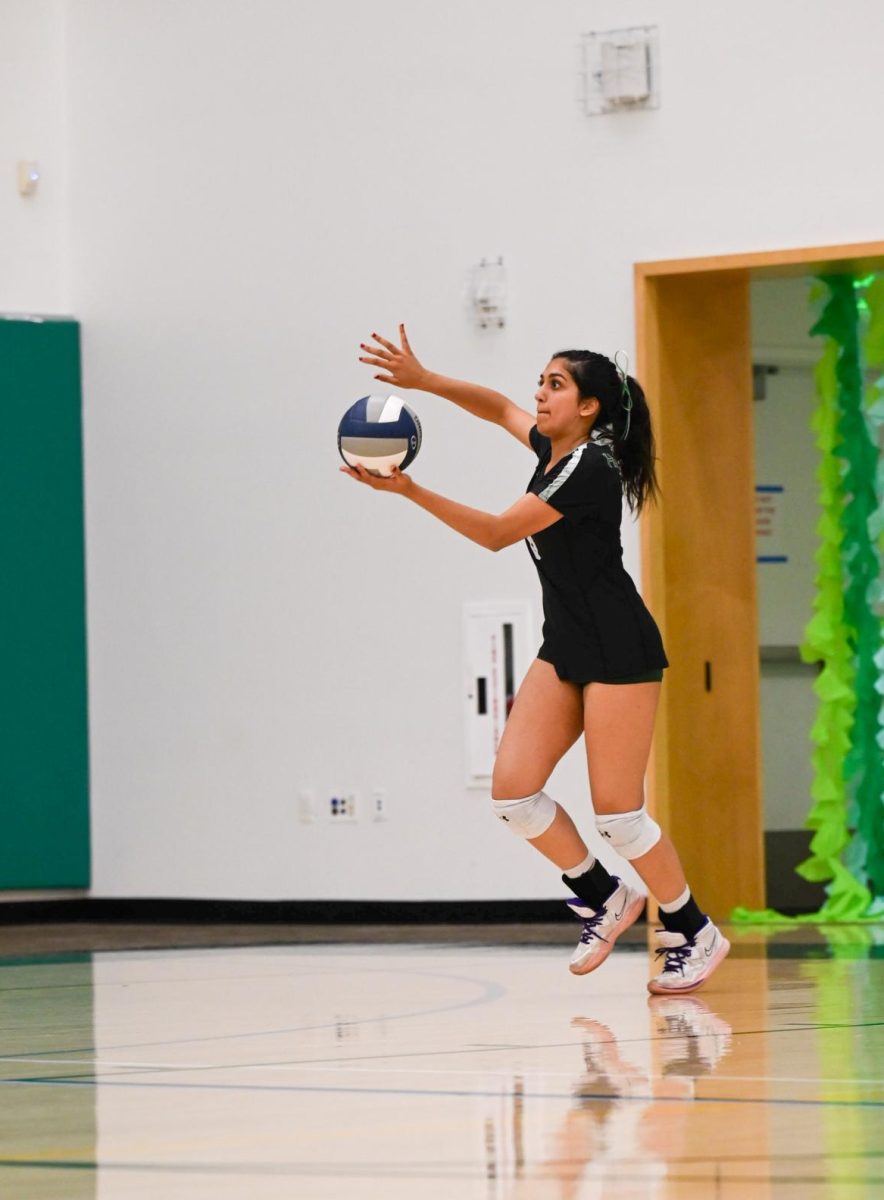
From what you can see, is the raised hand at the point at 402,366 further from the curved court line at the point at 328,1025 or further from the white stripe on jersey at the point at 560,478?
the curved court line at the point at 328,1025

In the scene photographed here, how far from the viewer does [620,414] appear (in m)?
5.62

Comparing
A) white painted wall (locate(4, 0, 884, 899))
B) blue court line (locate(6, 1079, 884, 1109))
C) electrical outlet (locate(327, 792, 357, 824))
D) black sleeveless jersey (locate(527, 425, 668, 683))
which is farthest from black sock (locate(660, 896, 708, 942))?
electrical outlet (locate(327, 792, 357, 824))

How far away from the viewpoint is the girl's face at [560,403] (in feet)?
18.1

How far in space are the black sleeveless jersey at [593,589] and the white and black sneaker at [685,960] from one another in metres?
0.73

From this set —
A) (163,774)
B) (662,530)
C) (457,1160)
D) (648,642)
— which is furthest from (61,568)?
(457,1160)

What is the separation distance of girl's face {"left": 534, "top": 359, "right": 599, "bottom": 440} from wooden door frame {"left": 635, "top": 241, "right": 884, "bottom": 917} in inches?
116

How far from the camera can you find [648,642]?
17.9ft

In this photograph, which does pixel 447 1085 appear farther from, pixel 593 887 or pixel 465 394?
pixel 465 394

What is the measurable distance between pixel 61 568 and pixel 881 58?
4.24 m

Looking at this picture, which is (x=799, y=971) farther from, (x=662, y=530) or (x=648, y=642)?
(x=662, y=530)

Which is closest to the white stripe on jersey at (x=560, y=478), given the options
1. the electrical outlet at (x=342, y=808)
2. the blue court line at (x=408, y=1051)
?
the blue court line at (x=408, y=1051)

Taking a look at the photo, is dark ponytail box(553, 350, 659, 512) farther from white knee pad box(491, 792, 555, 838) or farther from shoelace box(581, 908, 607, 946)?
shoelace box(581, 908, 607, 946)

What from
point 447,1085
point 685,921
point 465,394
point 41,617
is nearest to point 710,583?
point 41,617

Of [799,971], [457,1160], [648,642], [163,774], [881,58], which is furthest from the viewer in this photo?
[163,774]
